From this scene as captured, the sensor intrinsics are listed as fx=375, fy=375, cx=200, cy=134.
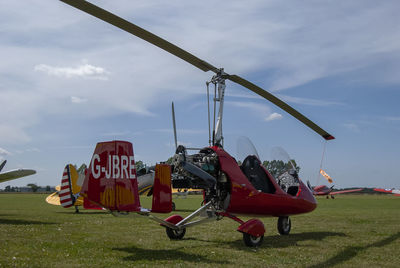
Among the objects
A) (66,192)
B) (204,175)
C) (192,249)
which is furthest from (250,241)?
(66,192)

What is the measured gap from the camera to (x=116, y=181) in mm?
7215

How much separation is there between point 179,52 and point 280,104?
381 cm

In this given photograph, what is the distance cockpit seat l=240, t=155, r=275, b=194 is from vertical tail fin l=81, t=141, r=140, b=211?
3809 millimetres

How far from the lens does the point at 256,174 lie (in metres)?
10.3

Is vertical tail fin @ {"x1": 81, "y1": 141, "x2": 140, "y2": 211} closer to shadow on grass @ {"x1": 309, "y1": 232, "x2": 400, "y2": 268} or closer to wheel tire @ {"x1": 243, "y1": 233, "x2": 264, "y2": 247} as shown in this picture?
wheel tire @ {"x1": 243, "y1": 233, "x2": 264, "y2": 247}

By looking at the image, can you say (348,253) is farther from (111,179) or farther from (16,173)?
(16,173)

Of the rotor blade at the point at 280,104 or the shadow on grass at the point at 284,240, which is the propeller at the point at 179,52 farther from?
the shadow on grass at the point at 284,240

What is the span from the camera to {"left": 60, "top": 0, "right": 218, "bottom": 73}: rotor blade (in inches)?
207

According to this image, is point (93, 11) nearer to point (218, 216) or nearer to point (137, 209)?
point (137, 209)

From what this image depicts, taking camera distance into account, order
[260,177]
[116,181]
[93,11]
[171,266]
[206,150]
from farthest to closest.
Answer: [260,177] < [206,150] < [116,181] < [171,266] < [93,11]

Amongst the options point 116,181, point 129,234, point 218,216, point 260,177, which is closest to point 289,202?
point 260,177

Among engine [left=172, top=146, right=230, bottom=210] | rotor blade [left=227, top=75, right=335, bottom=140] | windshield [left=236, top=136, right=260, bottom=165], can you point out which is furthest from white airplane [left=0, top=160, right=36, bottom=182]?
rotor blade [left=227, top=75, right=335, bottom=140]

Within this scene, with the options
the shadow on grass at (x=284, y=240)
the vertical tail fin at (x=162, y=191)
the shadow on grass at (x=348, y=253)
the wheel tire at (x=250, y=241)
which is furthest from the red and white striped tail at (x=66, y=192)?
the shadow on grass at (x=348, y=253)

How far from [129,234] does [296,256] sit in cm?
533
